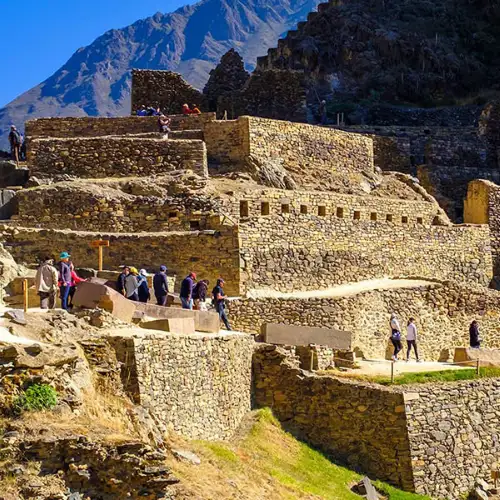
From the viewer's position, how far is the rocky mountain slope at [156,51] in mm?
104438

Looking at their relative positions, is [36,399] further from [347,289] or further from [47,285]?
[347,289]

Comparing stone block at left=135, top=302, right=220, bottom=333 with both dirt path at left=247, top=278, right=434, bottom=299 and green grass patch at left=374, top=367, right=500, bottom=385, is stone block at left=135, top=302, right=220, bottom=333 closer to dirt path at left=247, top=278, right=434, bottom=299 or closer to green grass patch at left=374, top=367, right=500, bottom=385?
green grass patch at left=374, top=367, right=500, bottom=385

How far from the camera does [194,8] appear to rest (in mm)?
139875

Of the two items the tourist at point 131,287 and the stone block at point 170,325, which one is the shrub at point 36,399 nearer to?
the stone block at point 170,325

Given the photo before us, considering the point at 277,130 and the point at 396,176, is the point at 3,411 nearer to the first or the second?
the point at 277,130

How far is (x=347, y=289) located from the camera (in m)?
32.3

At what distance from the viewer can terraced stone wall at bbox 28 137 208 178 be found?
33.1 meters

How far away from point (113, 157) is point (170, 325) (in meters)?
11.3

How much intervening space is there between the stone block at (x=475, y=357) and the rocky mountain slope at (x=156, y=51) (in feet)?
222

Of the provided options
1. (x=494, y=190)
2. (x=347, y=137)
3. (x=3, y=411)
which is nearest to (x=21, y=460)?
(x=3, y=411)

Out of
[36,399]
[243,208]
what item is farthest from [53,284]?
[243,208]

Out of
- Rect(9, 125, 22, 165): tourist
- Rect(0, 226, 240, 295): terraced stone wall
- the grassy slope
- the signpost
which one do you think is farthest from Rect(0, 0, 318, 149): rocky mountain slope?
the grassy slope

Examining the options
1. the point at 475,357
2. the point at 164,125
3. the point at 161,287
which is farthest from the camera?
the point at 164,125

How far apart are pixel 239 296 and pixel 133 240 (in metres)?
2.76
